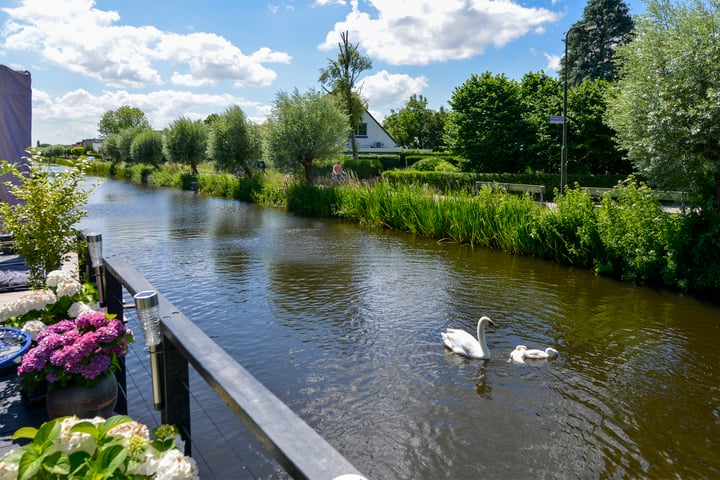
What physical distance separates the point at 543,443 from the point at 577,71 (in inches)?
1780

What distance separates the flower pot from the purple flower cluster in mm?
48

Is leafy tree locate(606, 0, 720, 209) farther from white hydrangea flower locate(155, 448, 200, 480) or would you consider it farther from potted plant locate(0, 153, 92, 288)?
white hydrangea flower locate(155, 448, 200, 480)

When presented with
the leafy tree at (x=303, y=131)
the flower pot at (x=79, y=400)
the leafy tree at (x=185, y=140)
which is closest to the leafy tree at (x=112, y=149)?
the leafy tree at (x=185, y=140)

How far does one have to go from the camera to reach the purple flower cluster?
3.02m

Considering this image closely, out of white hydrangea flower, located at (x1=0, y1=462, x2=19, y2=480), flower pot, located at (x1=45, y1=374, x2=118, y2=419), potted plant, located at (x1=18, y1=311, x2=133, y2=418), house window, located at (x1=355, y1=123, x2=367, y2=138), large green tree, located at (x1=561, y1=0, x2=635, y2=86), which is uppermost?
large green tree, located at (x1=561, y1=0, x2=635, y2=86)

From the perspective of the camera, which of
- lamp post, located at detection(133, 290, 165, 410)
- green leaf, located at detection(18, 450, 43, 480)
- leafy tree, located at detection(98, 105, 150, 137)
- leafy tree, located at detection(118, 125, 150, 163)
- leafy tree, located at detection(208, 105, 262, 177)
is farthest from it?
leafy tree, located at detection(98, 105, 150, 137)

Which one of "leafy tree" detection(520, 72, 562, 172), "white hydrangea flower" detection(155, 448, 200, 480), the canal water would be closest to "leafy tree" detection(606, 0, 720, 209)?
the canal water

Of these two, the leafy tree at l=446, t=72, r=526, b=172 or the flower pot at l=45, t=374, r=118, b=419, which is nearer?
the flower pot at l=45, t=374, r=118, b=419

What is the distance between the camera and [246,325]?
8438mm

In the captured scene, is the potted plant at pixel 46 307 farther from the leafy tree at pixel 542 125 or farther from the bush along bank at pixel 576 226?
the leafy tree at pixel 542 125

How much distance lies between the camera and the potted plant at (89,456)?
1.48 m

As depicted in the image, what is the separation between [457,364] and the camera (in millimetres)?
6855

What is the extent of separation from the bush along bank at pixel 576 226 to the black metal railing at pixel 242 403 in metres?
10.5

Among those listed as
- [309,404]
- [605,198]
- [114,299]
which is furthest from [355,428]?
[605,198]
